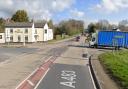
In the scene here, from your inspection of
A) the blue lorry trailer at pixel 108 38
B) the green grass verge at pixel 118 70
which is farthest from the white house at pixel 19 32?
the green grass verge at pixel 118 70

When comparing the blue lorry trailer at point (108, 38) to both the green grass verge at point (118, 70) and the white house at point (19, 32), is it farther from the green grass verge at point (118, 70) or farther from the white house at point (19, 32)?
the white house at point (19, 32)

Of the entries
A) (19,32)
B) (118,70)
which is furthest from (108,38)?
(118,70)

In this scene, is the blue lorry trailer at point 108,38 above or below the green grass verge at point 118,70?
above

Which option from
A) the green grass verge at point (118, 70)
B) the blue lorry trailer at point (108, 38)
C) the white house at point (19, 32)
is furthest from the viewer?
the white house at point (19, 32)

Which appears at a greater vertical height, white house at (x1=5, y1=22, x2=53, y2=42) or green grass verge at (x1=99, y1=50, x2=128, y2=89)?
white house at (x1=5, y1=22, x2=53, y2=42)

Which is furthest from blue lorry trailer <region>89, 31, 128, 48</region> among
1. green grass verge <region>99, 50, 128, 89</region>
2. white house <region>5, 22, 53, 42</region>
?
white house <region>5, 22, 53, 42</region>

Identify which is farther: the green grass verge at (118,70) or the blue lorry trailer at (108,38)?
the blue lorry trailer at (108,38)

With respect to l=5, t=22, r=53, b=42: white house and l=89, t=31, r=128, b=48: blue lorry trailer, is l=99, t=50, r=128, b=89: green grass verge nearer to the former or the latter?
l=89, t=31, r=128, b=48: blue lorry trailer

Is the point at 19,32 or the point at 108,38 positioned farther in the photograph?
the point at 19,32

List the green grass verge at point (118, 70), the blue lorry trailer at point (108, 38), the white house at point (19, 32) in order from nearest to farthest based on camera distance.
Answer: the green grass verge at point (118, 70) < the blue lorry trailer at point (108, 38) < the white house at point (19, 32)

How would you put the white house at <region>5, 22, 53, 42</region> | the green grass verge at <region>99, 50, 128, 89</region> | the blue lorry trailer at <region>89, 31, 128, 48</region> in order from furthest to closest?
the white house at <region>5, 22, 53, 42</region>
the blue lorry trailer at <region>89, 31, 128, 48</region>
the green grass verge at <region>99, 50, 128, 89</region>

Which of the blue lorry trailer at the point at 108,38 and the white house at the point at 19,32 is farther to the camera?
the white house at the point at 19,32

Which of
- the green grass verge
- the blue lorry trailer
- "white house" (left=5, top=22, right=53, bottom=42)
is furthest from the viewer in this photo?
"white house" (left=5, top=22, right=53, bottom=42)

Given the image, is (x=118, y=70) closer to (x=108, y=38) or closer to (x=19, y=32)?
(x=108, y=38)
